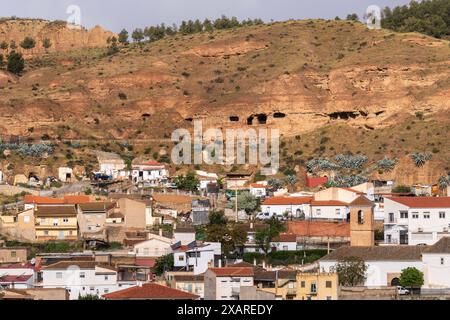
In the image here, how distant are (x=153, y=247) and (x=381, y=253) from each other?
11501mm

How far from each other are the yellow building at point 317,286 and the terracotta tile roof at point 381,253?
25.5ft

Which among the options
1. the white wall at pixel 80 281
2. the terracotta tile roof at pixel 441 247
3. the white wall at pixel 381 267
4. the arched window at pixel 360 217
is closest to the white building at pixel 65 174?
the arched window at pixel 360 217

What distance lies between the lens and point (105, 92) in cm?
9975

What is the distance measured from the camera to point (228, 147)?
8906 centimetres

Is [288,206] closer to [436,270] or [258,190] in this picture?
[258,190]

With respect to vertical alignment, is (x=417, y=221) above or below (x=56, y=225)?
above

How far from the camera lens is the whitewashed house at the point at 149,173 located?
3047 inches

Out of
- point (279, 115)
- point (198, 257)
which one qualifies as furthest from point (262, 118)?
point (198, 257)

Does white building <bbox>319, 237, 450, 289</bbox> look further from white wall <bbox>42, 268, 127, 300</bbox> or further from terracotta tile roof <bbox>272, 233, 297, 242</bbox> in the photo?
terracotta tile roof <bbox>272, 233, 297, 242</bbox>

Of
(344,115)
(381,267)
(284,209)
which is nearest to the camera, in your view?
(381,267)

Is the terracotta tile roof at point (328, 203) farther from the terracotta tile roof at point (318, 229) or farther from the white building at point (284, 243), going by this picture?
the white building at point (284, 243)
